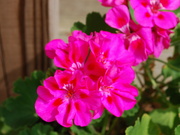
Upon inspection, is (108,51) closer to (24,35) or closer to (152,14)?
(152,14)

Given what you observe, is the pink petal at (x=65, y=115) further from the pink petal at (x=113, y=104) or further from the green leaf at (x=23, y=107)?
the green leaf at (x=23, y=107)

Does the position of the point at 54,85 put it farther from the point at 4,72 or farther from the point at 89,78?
the point at 4,72

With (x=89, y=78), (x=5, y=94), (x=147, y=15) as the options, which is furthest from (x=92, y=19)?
(x=5, y=94)

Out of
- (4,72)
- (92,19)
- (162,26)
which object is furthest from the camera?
(4,72)

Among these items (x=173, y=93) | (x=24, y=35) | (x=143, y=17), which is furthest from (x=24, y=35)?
(x=173, y=93)

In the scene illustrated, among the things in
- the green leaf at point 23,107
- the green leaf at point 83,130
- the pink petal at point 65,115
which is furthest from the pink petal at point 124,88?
the green leaf at point 23,107

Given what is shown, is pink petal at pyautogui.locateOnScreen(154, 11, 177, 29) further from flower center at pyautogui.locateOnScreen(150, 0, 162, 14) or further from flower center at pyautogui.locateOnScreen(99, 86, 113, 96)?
flower center at pyautogui.locateOnScreen(99, 86, 113, 96)
